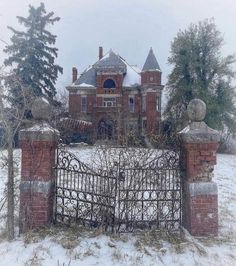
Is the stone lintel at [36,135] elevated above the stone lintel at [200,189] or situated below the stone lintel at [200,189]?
above

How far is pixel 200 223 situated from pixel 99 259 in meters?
1.92

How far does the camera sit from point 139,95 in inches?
1405

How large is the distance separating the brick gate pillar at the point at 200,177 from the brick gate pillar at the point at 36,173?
2440mm

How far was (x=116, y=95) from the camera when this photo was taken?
35281 millimetres

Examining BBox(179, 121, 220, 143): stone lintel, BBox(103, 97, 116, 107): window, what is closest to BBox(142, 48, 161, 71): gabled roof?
BBox(103, 97, 116, 107): window

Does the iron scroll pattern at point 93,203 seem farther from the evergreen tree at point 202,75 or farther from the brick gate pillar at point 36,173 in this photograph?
the evergreen tree at point 202,75

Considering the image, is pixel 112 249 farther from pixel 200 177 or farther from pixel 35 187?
pixel 200 177

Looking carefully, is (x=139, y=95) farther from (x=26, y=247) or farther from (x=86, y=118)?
(x=26, y=247)

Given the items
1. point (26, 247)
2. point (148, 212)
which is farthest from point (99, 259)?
point (148, 212)

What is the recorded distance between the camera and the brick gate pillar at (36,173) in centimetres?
560

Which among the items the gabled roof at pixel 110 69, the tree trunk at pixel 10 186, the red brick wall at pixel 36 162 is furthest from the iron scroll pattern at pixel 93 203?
the gabled roof at pixel 110 69

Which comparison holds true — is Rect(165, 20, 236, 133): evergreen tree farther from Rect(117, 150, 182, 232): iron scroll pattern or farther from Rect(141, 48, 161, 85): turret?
Rect(117, 150, 182, 232): iron scroll pattern

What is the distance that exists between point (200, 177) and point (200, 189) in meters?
0.21

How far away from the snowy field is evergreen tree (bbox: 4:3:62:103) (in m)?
22.6
